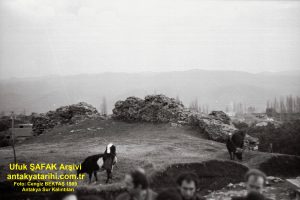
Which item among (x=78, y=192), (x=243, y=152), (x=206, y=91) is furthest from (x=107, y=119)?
(x=206, y=91)

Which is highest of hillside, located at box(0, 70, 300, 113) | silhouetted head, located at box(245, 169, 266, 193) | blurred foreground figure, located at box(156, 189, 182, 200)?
hillside, located at box(0, 70, 300, 113)

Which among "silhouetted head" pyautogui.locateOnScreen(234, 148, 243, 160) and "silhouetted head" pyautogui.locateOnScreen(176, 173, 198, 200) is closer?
"silhouetted head" pyautogui.locateOnScreen(176, 173, 198, 200)

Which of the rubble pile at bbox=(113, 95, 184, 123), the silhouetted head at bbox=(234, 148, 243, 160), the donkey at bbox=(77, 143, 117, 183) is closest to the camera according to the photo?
the donkey at bbox=(77, 143, 117, 183)

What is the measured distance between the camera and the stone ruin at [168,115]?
2097 centimetres

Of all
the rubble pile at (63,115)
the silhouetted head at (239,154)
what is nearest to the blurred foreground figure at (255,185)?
the silhouetted head at (239,154)

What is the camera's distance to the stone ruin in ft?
68.8

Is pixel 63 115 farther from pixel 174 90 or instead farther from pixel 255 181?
pixel 174 90

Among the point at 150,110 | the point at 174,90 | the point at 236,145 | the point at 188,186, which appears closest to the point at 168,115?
the point at 150,110

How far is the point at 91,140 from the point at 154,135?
150 inches

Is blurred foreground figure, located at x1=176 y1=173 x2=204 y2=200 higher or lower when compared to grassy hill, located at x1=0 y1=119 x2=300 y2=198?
higher

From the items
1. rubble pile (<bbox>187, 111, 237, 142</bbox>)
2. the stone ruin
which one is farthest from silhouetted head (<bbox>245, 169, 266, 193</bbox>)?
the stone ruin

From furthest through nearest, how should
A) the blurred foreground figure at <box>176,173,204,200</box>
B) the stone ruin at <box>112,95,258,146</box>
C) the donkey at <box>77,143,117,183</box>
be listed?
the stone ruin at <box>112,95,258,146</box>
the donkey at <box>77,143,117,183</box>
the blurred foreground figure at <box>176,173,204,200</box>

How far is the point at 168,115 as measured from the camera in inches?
936

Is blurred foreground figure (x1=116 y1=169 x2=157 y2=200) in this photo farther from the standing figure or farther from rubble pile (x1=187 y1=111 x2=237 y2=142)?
rubble pile (x1=187 y1=111 x2=237 y2=142)
